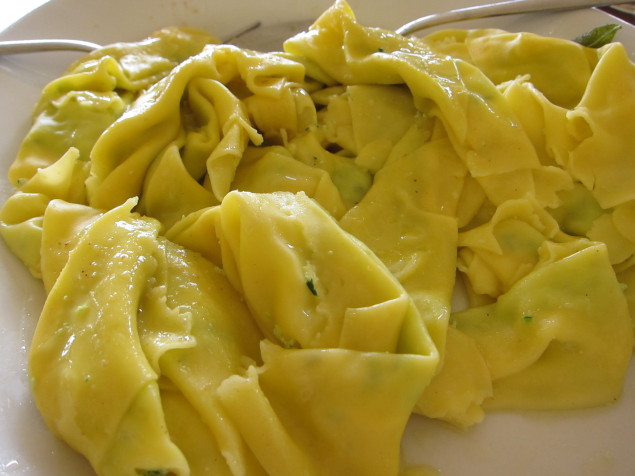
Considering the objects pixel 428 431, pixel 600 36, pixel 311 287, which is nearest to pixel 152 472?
pixel 311 287

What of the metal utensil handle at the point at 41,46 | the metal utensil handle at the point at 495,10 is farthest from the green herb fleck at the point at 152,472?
the metal utensil handle at the point at 495,10

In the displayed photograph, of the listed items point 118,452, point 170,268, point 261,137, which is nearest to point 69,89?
point 261,137

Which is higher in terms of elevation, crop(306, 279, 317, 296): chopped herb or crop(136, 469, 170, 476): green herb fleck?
crop(306, 279, 317, 296): chopped herb

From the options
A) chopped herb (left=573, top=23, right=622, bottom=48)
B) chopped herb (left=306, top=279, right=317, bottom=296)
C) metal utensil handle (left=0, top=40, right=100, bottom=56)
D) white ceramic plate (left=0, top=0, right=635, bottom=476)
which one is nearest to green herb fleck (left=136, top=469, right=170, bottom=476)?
white ceramic plate (left=0, top=0, right=635, bottom=476)

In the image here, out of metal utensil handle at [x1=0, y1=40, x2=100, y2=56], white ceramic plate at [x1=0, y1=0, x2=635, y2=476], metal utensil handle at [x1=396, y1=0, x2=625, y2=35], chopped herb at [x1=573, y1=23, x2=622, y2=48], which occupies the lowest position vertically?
white ceramic plate at [x1=0, y1=0, x2=635, y2=476]

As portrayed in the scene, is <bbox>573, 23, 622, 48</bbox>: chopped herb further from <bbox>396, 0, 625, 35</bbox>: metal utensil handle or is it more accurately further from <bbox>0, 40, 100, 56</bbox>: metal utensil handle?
<bbox>0, 40, 100, 56</bbox>: metal utensil handle

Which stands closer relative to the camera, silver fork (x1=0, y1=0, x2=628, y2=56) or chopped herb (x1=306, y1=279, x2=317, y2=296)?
chopped herb (x1=306, y1=279, x2=317, y2=296)

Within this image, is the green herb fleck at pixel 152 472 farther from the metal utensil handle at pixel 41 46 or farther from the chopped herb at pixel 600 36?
the chopped herb at pixel 600 36

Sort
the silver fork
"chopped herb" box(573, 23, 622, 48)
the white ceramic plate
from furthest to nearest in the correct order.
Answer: the silver fork
"chopped herb" box(573, 23, 622, 48)
the white ceramic plate
